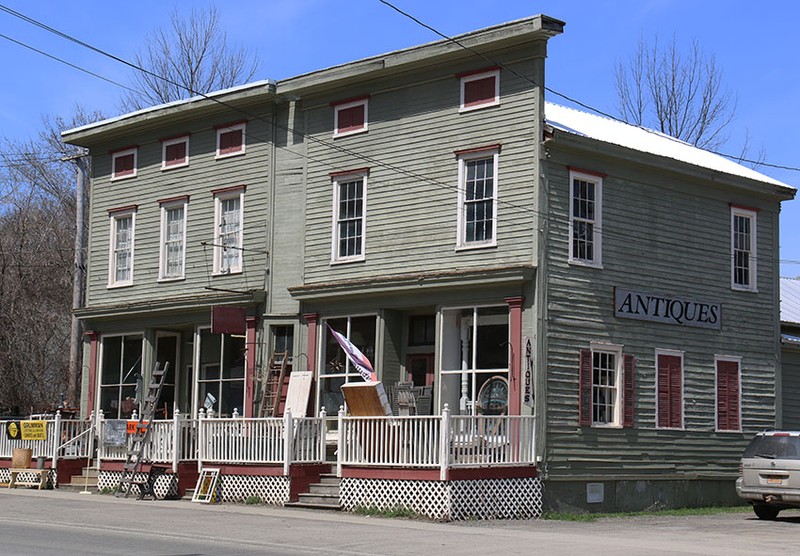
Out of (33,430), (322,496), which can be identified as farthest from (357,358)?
(33,430)

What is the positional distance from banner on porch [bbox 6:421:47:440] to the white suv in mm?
16212

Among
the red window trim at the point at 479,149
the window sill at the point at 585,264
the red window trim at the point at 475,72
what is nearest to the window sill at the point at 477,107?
the red window trim at the point at 475,72

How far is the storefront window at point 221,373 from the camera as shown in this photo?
93.2 ft

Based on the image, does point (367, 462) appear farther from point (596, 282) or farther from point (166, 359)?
point (166, 359)

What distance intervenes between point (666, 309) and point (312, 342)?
25.5 ft

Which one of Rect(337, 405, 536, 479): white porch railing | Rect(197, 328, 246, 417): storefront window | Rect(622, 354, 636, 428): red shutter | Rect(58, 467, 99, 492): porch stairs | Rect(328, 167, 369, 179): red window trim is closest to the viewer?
Rect(337, 405, 536, 479): white porch railing

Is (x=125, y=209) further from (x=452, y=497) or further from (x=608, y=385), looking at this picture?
(x=452, y=497)

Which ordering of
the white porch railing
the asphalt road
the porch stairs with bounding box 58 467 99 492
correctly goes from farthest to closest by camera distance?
the porch stairs with bounding box 58 467 99 492 → the white porch railing → the asphalt road

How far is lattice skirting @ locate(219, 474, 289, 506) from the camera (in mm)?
23484

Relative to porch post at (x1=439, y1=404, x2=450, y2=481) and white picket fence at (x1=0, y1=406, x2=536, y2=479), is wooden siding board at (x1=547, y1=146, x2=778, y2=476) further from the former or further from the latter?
porch post at (x1=439, y1=404, x2=450, y2=481)

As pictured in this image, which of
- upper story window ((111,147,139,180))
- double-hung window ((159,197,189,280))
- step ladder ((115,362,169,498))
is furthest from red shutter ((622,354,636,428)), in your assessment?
upper story window ((111,147,139,180))

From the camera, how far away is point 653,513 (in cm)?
2427

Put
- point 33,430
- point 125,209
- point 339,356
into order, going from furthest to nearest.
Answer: point 125,209 < point 33,430 < point 339,356

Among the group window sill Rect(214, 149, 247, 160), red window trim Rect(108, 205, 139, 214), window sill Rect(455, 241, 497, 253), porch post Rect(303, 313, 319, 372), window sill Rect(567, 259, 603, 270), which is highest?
window sill Rect(214, 149, 247, 160)
